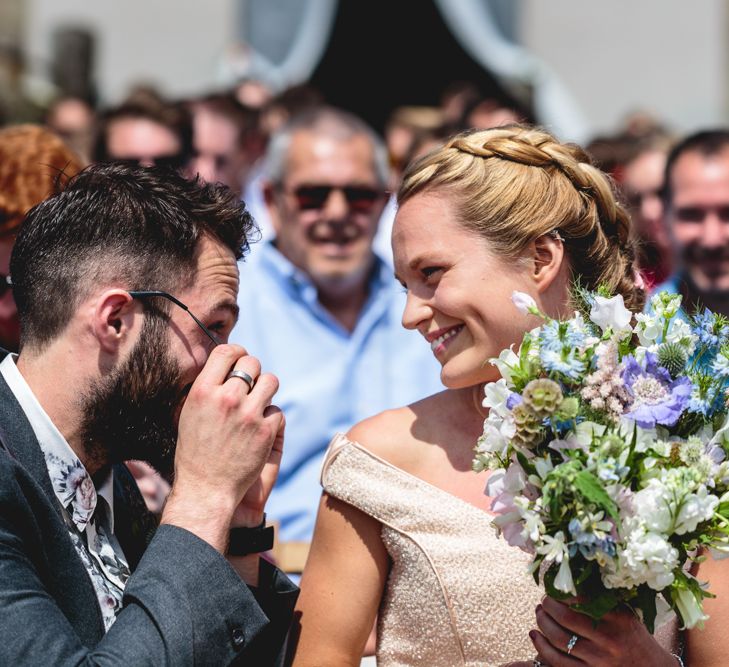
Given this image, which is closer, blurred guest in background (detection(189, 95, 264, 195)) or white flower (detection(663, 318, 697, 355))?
white flower (detection(663, 318, 697, 355))

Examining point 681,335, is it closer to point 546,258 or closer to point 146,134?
point 546,258

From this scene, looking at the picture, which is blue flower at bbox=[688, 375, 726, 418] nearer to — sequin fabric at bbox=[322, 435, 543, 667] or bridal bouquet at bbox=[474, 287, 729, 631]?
bridal bouquet at bbox=[474, 287, 729, 631]

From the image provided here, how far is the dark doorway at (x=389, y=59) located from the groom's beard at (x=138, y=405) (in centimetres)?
1141

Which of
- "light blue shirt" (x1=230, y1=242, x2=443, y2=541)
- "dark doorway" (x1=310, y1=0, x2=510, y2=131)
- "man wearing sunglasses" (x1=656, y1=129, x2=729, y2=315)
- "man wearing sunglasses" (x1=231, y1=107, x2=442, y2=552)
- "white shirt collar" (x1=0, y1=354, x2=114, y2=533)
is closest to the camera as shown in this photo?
"white shirt collar" (x1=0, y1=354, x2=114, y2=533)

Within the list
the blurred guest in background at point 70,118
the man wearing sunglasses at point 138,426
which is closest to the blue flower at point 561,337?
the man wearing sunglasses at point 138,426

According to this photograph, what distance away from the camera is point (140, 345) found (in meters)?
2.67

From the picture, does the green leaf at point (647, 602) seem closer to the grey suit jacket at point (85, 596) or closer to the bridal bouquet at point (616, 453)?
the bridal bouquet at point (616, 453)

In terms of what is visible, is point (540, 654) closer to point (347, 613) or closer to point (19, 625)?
point (347, 613)

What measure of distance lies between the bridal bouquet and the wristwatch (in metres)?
0.62

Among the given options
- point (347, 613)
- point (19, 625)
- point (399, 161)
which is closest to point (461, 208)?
point (347, 613)

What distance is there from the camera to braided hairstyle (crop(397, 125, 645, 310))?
113 inches

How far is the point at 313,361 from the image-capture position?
5191 mm

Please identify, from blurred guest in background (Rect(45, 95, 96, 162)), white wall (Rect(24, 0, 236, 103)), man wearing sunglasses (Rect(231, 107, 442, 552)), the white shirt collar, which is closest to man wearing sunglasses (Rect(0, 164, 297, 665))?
the white shirt collar

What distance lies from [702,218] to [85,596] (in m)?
3.62
